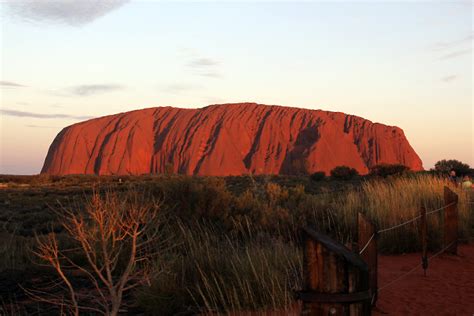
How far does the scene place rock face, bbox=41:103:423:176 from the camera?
274 ft

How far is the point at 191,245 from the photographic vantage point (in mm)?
7691

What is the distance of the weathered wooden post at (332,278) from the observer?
1857 millimetres

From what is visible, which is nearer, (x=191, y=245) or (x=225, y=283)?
(x=225, y=283)

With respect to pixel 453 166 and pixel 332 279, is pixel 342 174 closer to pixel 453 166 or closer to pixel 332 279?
pixel 453 166

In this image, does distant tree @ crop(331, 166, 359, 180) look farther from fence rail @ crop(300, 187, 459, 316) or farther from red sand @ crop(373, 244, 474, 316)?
fence rail @ crop(300, 187, 459, 316)

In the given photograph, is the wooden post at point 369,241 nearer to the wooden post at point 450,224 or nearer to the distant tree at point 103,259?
the distant tree at point 103,259

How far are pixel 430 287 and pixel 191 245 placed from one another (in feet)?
11.6

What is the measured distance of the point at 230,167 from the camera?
81188 mm

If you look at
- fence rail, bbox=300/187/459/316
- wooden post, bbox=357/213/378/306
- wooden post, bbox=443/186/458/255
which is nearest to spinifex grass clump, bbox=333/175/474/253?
wooden post, bbox=443/186/458/255

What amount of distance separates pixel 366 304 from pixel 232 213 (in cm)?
888

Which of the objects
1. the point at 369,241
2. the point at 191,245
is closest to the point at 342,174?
the point at 191,245

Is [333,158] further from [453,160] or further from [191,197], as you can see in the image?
[191,197]

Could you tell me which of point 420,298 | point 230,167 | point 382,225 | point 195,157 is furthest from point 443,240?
point 195,157

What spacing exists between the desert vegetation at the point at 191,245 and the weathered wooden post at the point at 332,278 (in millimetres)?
3016
